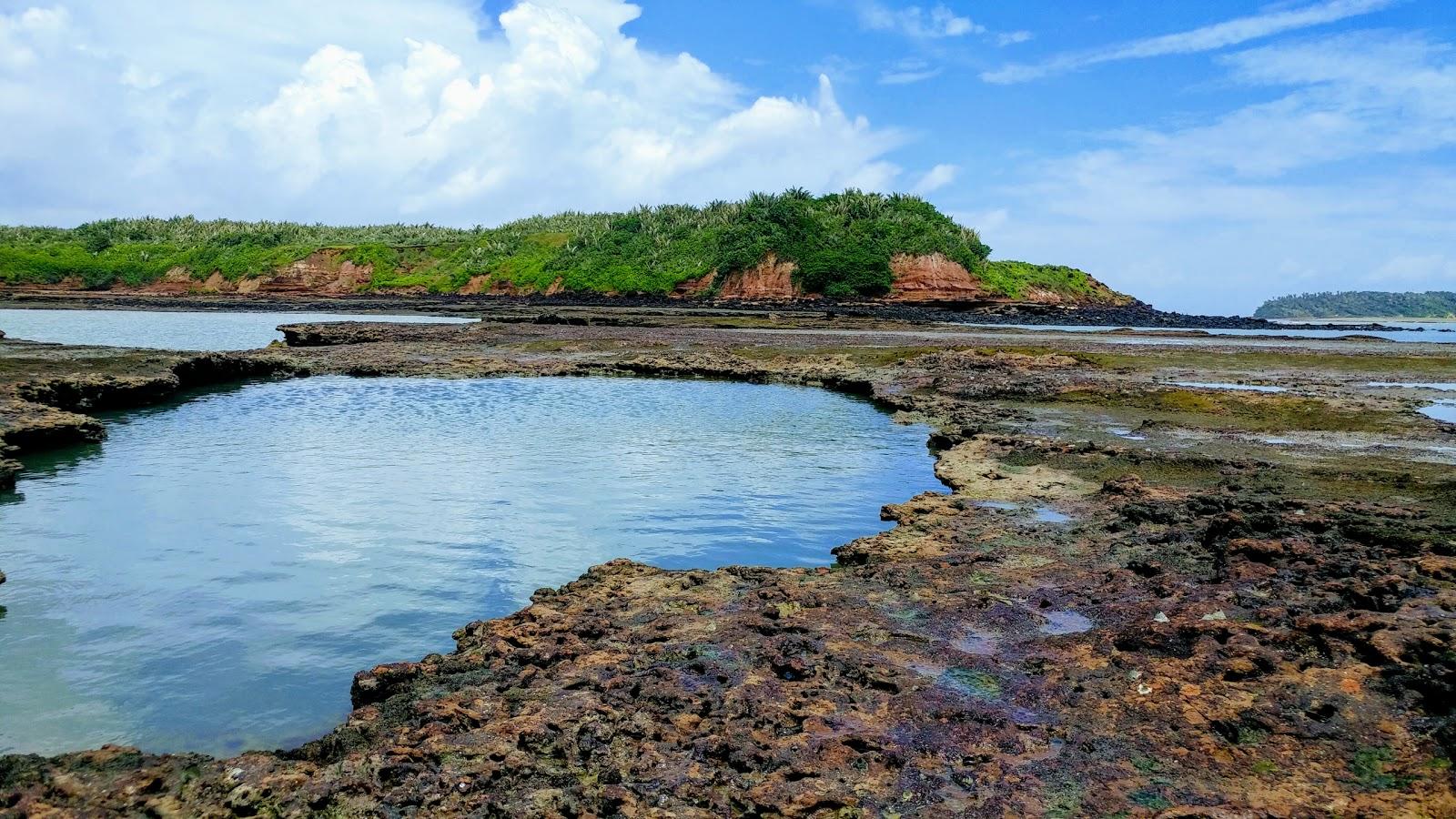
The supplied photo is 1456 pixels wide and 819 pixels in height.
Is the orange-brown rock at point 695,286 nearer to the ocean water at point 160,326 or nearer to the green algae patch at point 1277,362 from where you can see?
the ocean water at point 160,326

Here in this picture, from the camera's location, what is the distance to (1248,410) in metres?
18.9

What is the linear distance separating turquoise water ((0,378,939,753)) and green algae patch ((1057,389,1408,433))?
5.16 metres

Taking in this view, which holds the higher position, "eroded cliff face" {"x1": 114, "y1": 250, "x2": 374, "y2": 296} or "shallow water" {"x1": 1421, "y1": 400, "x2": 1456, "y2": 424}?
"eroded cliff face" {"x1": 114, "y1": 250, "x2": 374, "y2": 296}

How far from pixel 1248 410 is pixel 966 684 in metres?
16.2

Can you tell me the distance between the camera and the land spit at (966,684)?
14.6ft

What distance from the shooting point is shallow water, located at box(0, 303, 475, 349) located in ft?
112

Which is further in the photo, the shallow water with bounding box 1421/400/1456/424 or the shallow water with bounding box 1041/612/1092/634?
the shallow water with bounding box 1421/400/1456/424

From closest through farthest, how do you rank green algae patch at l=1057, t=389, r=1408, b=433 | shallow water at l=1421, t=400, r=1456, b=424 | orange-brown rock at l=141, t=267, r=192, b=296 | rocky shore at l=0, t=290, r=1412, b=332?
green algae patch at l=1057, t=389, r=1408, b=433 < shallow water at l=1421, t=400, r=1456, b=424 < rocky shore at l=0, t=290, r=1412, b=332 < orange-brown rock at l=141, t=267, r=192, b=296

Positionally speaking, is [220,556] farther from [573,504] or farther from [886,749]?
[886,749]

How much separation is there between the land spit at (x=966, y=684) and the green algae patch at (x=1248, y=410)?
5.69m

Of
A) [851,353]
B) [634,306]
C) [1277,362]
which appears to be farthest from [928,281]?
[851,353]

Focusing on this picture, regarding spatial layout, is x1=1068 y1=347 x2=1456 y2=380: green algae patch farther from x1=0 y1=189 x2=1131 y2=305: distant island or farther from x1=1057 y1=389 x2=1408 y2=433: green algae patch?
x1=0 y1=189 x2=1131 y2=305: distant island

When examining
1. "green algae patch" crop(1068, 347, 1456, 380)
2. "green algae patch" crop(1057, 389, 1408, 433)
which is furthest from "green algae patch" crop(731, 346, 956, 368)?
"green algae patch" crop(1057, 389, 1408, 433)

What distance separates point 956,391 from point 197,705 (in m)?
18.0
